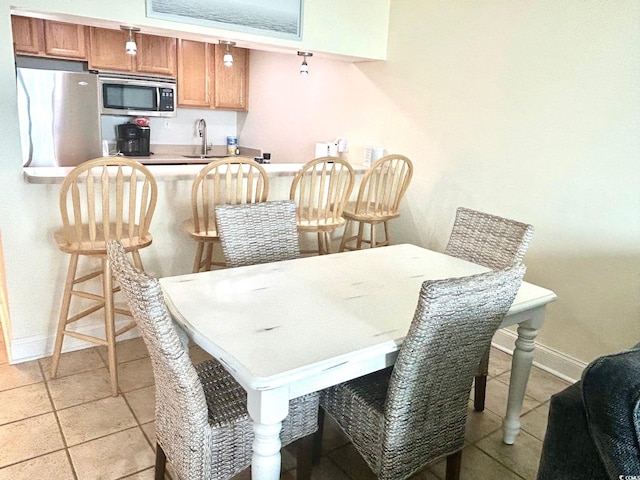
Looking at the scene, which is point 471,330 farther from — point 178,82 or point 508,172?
point 178,82

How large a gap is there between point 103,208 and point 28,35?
117 inches

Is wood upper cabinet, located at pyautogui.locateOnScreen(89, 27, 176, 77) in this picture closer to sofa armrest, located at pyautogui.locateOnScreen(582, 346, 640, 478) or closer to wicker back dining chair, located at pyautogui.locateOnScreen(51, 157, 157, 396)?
wicker back dining chair, located at pyautogui.locateOnScreen(51, 157, 157, 396)

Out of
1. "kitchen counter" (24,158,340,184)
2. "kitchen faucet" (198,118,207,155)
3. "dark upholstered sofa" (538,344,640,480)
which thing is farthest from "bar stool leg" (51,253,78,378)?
"kitchen faucet" (198,118,207,155)

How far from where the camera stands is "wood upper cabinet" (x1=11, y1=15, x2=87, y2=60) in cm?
416

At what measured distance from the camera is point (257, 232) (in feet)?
7.08

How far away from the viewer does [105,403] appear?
2.27 meters

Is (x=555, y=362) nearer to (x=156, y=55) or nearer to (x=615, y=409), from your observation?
(x=615, y=409)

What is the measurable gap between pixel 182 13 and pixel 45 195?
→ 4.15ft

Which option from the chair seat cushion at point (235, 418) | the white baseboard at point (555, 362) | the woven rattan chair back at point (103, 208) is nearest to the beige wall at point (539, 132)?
Result: the white baseboard at point (555, 362)

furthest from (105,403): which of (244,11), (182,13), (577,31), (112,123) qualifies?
(112,123)

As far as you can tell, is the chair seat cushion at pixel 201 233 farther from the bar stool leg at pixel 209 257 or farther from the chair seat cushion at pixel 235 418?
the chair seat cushion at pixel 235 418

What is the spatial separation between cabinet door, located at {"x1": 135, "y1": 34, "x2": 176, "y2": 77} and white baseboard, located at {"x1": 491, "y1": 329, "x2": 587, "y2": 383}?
3.95 meters

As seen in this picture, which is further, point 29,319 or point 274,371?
point 29,319

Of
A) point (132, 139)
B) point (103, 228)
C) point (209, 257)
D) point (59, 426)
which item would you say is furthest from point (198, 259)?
point (132, 139)
